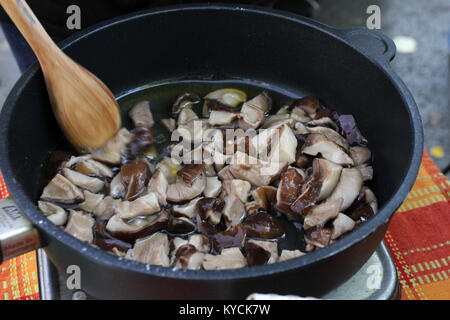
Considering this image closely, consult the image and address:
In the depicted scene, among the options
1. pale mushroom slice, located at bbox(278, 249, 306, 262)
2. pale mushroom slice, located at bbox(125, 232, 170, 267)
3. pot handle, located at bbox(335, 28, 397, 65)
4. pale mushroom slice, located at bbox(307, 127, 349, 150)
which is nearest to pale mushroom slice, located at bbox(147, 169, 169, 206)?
pale mushroom slice, located at bbox(125, 232, 170, 267)

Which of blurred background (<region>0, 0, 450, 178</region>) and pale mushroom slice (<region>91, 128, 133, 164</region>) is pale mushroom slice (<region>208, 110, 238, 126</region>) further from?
blurred background (<region>0, 0, 450, 178</region>)

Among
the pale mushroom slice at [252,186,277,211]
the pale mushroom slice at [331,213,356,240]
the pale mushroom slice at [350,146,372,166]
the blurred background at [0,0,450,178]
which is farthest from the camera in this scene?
the blurred background at [0,0,450,178]

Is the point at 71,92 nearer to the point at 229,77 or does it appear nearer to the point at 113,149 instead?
the point at 113,149

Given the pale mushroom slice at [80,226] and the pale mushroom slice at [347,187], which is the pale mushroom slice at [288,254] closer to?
the pale mushroom slice at [347,187]

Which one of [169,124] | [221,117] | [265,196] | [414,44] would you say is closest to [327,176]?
[265,196]
